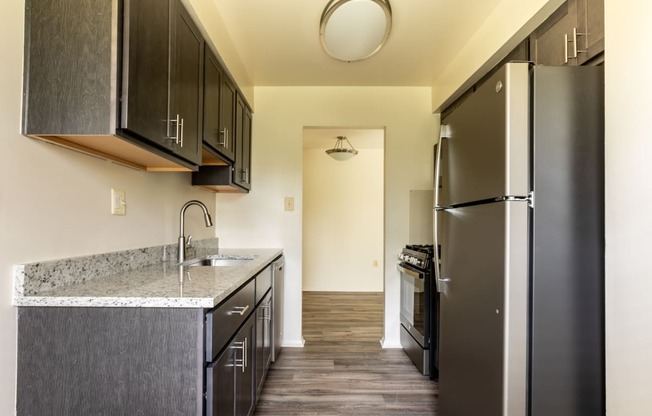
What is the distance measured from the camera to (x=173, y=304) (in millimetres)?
1083

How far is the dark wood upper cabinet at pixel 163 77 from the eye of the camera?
112 cm

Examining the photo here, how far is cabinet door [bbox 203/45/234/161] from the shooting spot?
72.9 inches

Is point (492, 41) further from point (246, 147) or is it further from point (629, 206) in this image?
point (246, 147)

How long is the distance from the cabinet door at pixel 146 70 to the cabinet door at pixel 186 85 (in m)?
0.07

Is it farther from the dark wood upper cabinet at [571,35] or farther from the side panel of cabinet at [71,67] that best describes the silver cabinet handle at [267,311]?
the dark wood upper cabinet at [571,35]

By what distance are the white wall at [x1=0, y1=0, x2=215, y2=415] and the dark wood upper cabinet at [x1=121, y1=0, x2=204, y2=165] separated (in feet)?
1.03

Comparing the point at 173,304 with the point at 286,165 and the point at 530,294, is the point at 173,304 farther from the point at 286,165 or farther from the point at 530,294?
the point at 286,165

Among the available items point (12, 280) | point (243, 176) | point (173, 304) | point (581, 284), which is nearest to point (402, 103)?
point (243, 176)

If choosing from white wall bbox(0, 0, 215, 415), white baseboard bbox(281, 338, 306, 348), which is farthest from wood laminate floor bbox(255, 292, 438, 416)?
white wall bbox(0, 0, 215, 415)

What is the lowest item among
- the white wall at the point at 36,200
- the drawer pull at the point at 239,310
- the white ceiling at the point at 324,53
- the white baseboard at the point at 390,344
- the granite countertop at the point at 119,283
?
the white baseboard at the point at 390,344

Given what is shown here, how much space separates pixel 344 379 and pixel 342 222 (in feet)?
10.4

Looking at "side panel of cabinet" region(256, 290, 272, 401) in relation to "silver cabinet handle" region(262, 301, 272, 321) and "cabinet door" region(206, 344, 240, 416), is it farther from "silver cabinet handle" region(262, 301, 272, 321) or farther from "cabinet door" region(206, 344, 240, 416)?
"cabinet door" region(206, 344, 240, 416)

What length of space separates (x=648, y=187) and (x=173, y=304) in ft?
4.63

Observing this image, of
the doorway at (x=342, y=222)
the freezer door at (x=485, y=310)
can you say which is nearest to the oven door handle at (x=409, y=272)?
the freezer door at (x=485, y=310)
